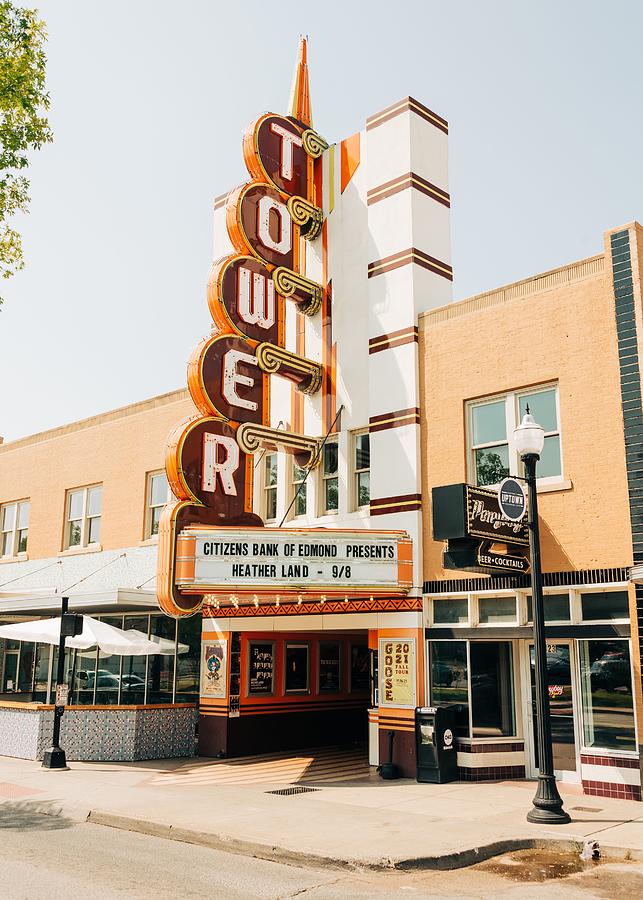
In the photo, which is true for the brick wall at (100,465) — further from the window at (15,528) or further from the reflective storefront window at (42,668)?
the reflective storefront window at (42,668)

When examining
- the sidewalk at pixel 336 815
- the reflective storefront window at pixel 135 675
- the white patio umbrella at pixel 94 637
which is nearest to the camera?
the sidewalk at pixel 336 815

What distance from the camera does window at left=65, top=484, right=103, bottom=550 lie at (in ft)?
85.0

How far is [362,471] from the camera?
1902 centimetres

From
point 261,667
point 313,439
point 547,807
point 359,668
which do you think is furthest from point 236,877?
point 359,668

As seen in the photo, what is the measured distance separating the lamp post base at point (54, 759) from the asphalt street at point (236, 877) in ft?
23.3

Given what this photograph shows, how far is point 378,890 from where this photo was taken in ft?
29.7

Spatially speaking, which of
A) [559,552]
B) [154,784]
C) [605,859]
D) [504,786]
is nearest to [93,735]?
[154,784]

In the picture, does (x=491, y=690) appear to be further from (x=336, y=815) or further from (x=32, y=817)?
(x=32, y=817)

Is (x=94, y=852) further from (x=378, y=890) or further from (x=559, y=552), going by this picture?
(x=559, y=552)

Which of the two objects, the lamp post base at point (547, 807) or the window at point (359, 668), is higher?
the window at point (359, 668)

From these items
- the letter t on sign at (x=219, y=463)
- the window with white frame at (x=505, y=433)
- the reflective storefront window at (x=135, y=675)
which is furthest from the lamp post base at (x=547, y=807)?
the reflective storefront window at (x=135, y=675)

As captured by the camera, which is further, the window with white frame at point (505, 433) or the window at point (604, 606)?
the window with white frame at point (505, 433)

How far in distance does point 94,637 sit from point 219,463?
18.7 feet

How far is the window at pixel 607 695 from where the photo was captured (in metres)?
14.1
